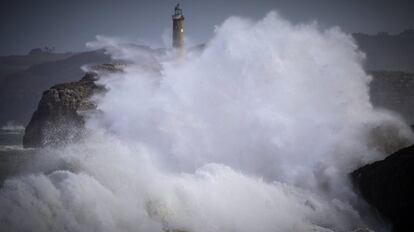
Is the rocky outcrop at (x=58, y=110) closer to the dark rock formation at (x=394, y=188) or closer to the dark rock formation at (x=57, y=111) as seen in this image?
the dark rock formation at (x=57, y=111)

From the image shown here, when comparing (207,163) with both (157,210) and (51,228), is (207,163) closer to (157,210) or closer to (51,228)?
(157,210)

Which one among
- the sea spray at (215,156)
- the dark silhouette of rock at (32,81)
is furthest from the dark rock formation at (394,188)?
the dark silhouette of rock at (32,81)

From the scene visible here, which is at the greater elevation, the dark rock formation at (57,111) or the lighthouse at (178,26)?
the lighthouse at (178,26)

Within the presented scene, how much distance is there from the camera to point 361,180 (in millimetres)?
13094

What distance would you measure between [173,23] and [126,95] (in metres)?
22.1

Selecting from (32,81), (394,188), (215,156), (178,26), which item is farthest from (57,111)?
(32,81)

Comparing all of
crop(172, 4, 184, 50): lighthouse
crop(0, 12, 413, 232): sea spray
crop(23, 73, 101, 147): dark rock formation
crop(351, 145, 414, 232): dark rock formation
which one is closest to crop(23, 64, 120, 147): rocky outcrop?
crop(23, 73, 101, 147): dark rock formation

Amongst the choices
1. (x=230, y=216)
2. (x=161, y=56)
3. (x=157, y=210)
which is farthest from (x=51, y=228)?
(x=161, y=56)

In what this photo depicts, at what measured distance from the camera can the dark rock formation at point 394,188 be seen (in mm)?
10940

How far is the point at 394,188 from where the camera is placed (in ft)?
37.4

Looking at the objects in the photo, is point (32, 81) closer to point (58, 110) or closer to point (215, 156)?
point (58, 110)

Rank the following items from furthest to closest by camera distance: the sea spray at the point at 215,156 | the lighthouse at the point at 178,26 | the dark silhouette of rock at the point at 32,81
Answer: the dark silhouette of rock at the point at 32,81 → the lighthouse at the point at 178,26 → the sea spray at the point at 215,156

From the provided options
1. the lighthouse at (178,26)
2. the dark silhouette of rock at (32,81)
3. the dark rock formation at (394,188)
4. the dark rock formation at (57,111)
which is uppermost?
the dark silhouette of rock at (32,81)

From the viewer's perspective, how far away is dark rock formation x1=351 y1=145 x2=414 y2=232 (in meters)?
10.9
